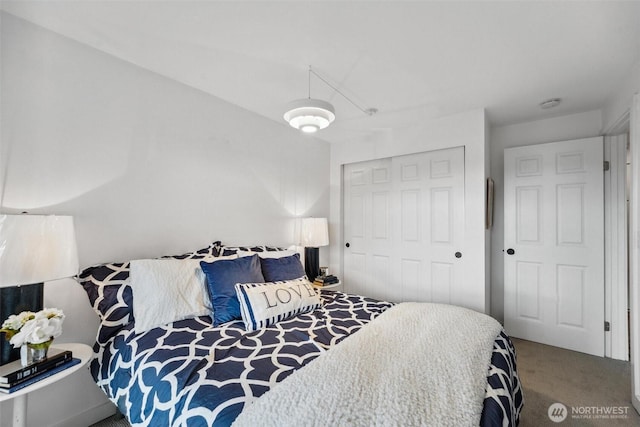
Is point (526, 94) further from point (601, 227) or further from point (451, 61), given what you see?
point (601, 227)

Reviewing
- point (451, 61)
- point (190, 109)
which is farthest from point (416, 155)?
point (190, 109)

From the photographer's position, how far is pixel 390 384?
1.09 metres

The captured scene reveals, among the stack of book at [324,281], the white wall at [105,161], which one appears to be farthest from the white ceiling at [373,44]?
the stack of book at [324,281]

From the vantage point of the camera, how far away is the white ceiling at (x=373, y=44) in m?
1.58

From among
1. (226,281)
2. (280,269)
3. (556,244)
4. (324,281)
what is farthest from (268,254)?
(556,244)

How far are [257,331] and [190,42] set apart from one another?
1.86 meters

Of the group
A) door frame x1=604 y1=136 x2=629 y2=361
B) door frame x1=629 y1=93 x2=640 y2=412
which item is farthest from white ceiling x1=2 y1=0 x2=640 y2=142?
door frame x1=604 y1=136 x2=629 y2=361

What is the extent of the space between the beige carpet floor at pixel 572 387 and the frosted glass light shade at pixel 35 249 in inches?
45.3

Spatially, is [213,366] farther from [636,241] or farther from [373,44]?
[636,241]

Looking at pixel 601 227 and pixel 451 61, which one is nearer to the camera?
pixel 451 61

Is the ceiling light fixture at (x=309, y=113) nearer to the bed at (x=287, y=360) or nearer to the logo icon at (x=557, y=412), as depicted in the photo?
the bed at (x=287, y=360)

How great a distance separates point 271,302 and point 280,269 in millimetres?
486

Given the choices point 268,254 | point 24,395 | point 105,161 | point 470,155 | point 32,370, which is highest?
point 470,155

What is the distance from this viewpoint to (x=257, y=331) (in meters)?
1.72
